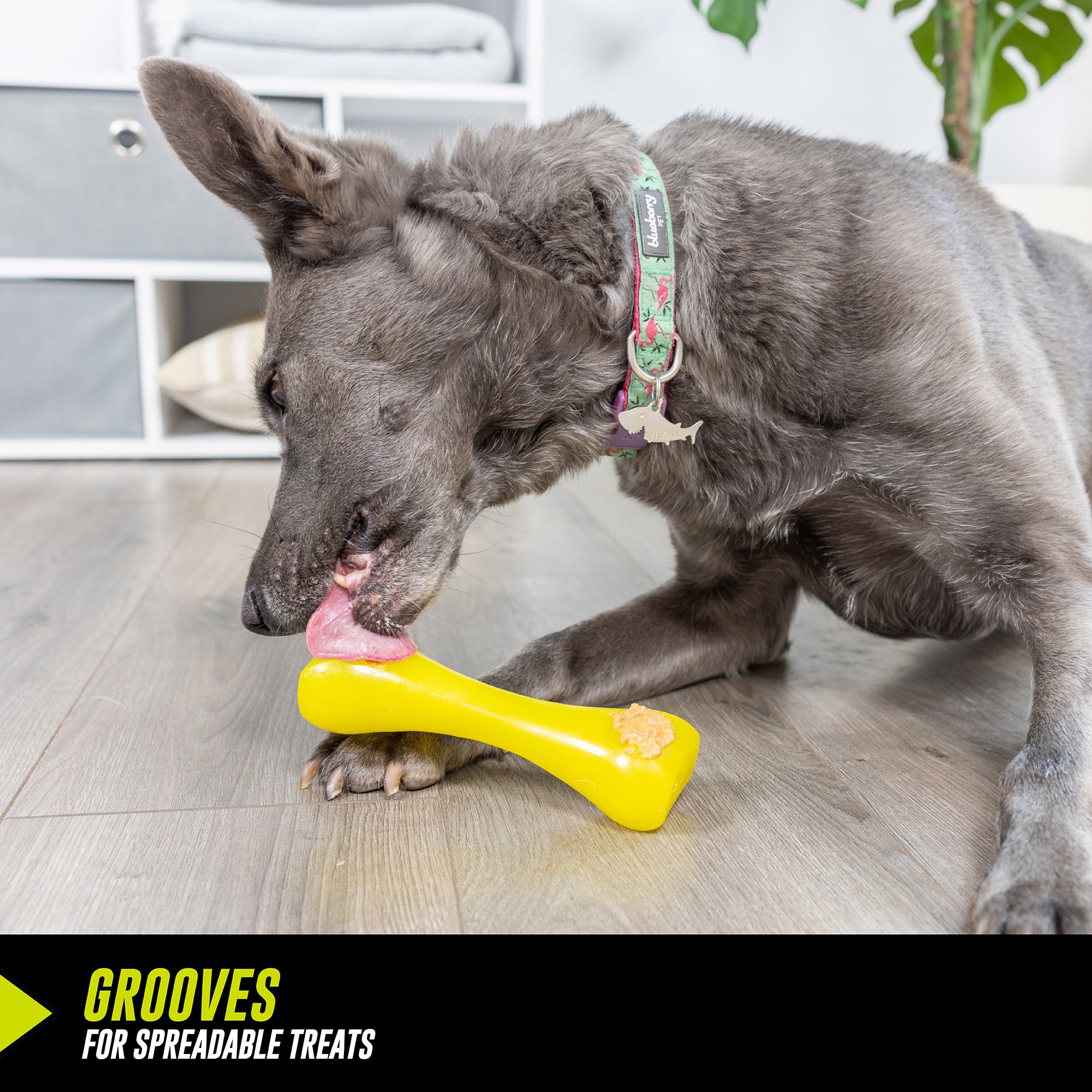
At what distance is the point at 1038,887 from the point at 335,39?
10.4 ft

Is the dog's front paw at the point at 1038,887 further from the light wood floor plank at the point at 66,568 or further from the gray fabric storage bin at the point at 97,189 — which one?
the gray fabric storage bin at the point at 97,189

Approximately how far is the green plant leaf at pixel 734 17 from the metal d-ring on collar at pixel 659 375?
205cm

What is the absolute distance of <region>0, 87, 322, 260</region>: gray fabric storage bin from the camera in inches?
126

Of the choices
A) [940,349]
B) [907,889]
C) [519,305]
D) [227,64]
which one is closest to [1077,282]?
[940,349]

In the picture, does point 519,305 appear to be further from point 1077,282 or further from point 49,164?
point 49,164

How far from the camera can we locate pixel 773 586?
1.62 m

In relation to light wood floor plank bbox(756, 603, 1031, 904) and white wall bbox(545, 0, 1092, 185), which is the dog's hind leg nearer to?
light wood floor plank bbox(756, 603, 1031, 904)

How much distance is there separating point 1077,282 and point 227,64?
8.37ft

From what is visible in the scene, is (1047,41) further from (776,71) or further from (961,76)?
(776,71)
